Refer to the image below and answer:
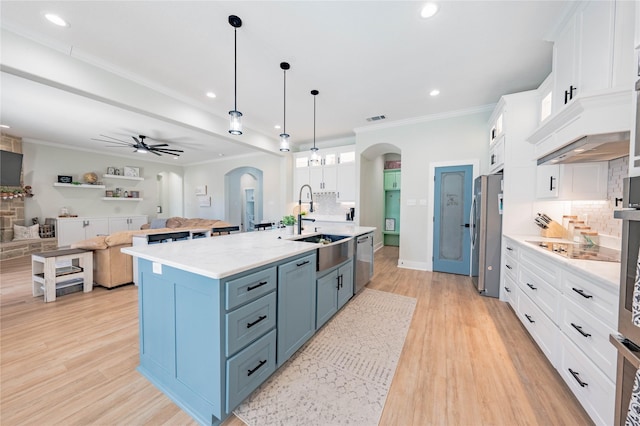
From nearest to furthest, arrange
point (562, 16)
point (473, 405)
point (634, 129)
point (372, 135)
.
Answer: point (634, 129), point (473, 405), point (562, 16), point (372, 135)

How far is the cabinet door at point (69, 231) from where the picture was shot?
19.9 ft

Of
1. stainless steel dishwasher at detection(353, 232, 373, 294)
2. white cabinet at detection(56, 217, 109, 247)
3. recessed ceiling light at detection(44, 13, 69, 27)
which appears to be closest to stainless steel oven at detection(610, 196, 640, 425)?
stainless steel dishwasher at detection(353, 232, 373, 294)

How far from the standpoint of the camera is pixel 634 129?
1.03 meters

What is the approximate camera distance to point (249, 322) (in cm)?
144

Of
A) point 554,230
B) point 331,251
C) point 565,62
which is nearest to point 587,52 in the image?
point 565,62

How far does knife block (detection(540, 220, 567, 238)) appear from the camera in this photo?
265 cm

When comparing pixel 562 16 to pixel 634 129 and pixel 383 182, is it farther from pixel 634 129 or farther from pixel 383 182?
pixel 383 182

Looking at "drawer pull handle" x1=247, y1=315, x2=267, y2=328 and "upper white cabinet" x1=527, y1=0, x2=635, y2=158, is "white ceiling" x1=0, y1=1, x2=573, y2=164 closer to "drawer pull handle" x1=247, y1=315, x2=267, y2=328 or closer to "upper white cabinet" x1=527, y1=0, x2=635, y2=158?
"upper white cabinet" x1=527, y1=0, x2=635, y2=158

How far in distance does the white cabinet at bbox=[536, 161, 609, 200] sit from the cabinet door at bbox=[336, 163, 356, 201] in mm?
3313

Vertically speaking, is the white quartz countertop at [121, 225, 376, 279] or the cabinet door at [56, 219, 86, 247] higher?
the white quartz countertop at [121, 225, 376, 279]

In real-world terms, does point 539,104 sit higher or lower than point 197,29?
lower

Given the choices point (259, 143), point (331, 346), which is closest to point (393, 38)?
point (331, 346)

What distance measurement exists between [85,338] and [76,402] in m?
0.97

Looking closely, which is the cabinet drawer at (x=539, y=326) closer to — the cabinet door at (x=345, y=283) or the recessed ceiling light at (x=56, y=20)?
the cabinet door at (x=345, y=283)
